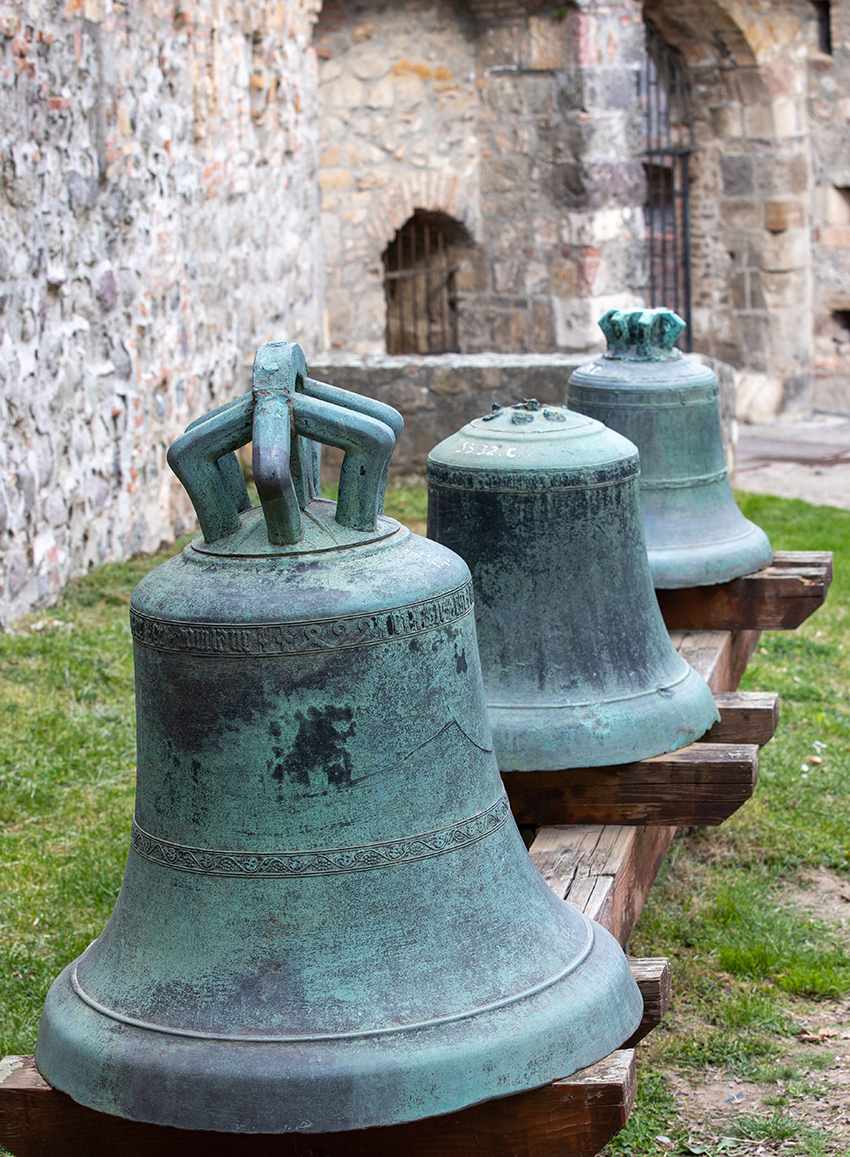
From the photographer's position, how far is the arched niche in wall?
10711 mm

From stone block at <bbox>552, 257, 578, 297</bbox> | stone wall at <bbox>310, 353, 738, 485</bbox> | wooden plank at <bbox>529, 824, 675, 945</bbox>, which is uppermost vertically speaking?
stone block at <bbox>552, 257, 578, 297</bbox>

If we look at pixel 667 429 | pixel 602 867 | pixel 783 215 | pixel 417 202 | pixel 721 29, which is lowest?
pixel 602 867

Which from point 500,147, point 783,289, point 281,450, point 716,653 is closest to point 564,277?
point 500,147

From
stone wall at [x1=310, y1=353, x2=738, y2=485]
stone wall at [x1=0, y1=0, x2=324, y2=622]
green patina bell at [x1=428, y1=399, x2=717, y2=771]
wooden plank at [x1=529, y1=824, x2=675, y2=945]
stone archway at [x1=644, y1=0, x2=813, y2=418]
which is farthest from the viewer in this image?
stone archway at [x1=644, y1=0, x2=813, y2=418]

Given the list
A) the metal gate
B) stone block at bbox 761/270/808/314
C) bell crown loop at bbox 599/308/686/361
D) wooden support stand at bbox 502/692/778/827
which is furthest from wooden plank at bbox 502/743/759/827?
stone block at bbox 761/270/808/314

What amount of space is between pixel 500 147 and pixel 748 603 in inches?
280

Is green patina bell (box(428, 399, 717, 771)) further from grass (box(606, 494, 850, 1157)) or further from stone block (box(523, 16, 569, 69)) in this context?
stone block (box(523, 16, 569, 69))

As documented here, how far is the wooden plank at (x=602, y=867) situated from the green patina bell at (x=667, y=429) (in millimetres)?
934

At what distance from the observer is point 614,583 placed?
261 cm

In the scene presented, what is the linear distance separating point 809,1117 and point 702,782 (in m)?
0.63

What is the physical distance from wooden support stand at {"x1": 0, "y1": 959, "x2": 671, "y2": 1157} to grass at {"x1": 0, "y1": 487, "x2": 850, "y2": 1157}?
3.07 ft

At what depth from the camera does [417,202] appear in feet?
33.3

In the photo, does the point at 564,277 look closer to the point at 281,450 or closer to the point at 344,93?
the point at 344,93

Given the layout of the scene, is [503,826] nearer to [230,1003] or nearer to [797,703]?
[230,1003]
